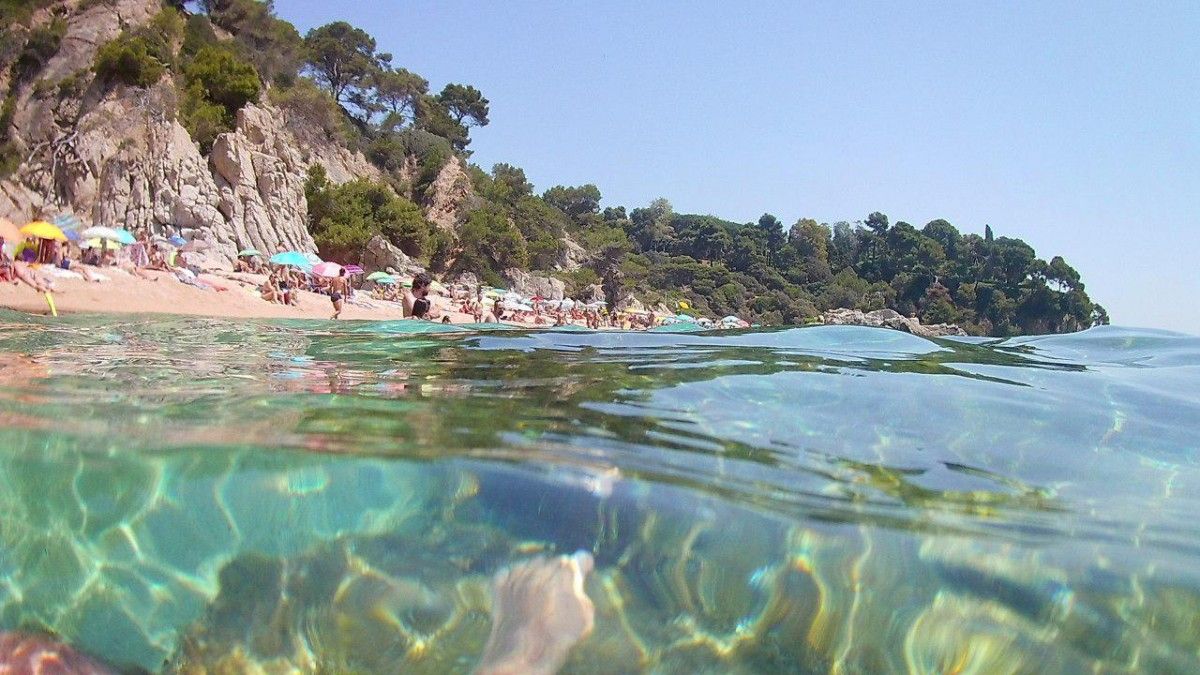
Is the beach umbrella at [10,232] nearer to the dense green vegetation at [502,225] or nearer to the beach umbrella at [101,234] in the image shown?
the beach umbrella at [101,234]

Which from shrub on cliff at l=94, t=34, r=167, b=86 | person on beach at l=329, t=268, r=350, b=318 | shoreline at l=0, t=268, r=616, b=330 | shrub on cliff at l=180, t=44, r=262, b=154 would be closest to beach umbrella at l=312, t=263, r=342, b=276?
person on beach at l=329, t=268, r=350, b=318

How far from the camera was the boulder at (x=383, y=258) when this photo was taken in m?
37.8

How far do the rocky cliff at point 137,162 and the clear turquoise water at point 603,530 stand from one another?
27166 mm

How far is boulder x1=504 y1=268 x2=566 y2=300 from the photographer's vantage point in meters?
50.6

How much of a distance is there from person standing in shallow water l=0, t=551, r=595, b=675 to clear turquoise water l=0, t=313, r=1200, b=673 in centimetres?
5

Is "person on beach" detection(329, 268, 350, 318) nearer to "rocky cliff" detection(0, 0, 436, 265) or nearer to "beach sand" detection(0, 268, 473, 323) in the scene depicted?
"beach sand" detection(0, 268, 473, 323)

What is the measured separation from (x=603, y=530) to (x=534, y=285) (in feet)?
170

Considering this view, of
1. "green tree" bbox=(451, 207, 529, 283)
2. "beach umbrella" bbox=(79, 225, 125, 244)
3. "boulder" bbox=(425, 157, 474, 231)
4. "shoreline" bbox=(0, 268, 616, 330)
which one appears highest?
"boulder" bbox=(425, 157, 474, 231)

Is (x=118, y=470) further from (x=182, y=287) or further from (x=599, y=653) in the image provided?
(x=182, y=287)

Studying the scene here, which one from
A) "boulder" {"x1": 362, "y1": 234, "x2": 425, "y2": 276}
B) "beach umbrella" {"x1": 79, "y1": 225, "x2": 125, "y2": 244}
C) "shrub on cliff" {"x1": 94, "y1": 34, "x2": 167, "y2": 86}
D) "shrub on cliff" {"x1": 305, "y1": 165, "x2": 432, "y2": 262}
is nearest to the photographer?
"beach umbrella" {"x1": 79, "y1": 225, "x2": 125, "y2": 244}

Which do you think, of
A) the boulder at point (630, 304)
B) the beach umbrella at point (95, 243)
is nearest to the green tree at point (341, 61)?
the boulder at point (630, 304)

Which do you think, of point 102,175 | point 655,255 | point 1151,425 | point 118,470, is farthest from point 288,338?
point 655,255

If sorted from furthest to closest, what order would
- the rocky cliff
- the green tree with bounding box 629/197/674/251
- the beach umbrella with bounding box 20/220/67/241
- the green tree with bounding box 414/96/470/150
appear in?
1. the green tree with bounding box 629/197/674/251
2. the green tree with bounding box 414/96/470/150
3. the rocky cliff
4. the beach umbrella with bounding box 20/220/67/241

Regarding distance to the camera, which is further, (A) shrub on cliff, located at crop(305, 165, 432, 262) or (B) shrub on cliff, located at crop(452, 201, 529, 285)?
(B) shrub on cliff, located at crop(452, 201, 529, 285)
